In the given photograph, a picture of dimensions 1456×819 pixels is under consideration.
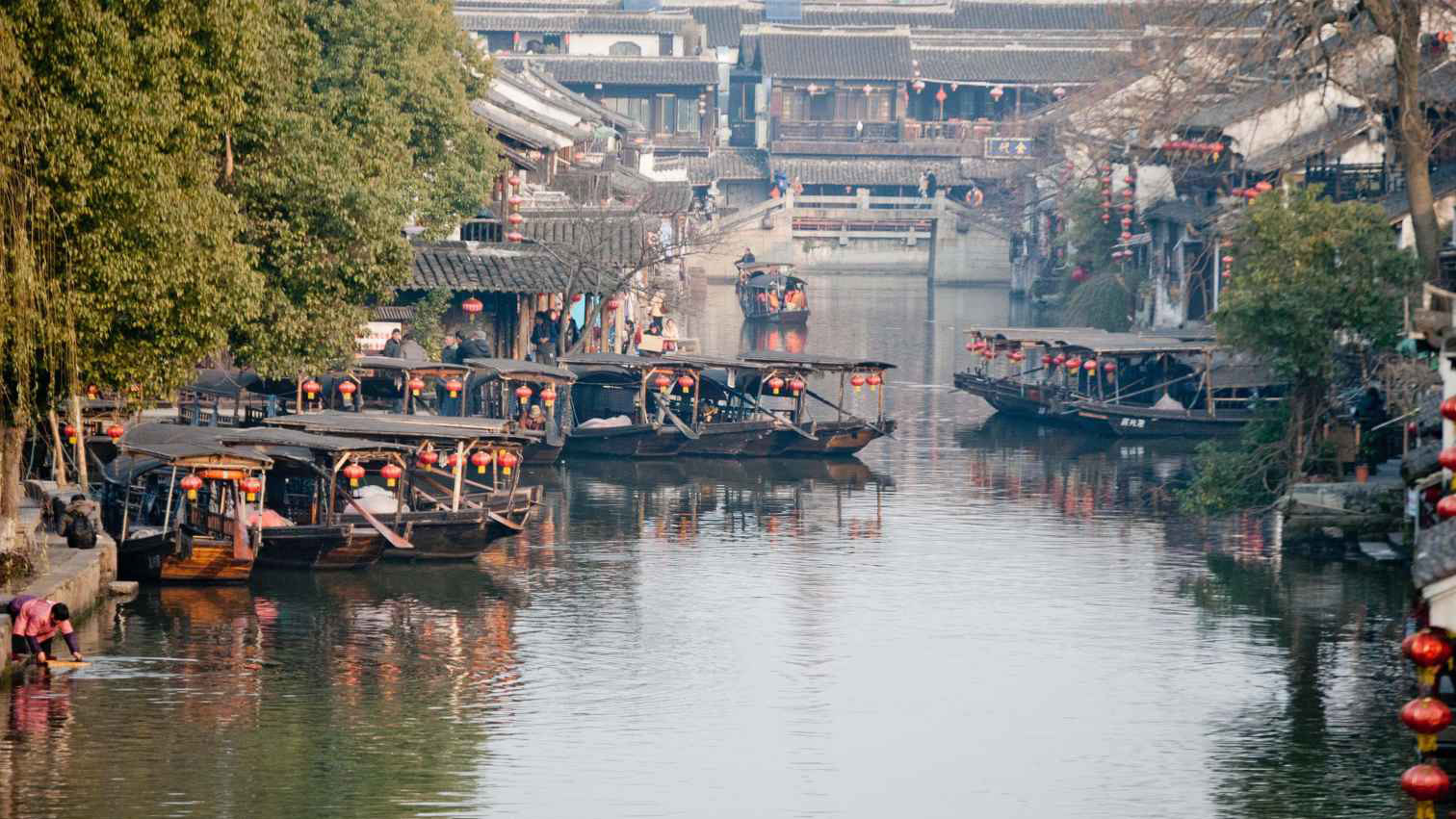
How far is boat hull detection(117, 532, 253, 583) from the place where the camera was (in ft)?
102

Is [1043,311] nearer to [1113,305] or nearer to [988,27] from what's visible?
[1113,305]

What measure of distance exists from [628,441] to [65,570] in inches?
789

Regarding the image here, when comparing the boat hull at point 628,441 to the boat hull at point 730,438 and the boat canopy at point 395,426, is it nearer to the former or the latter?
the boat hull at point 730,438

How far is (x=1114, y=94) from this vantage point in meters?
73.4

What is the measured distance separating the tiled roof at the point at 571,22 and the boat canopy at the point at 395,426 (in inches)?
2883

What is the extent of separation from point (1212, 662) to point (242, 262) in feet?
45.1

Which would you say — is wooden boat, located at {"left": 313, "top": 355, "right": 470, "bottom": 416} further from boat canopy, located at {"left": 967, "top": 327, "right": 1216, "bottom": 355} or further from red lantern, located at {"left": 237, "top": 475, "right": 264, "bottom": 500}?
boat canopy, located at {"left": 967, "top": 327, "right": 1216, "bottom": 355}

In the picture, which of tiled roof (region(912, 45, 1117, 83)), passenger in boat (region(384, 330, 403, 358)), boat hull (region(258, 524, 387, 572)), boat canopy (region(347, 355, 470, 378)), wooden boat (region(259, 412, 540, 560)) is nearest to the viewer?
boat hull (region(258, 524, 387, 572))

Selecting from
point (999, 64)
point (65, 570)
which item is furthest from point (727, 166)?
point (65, 570)

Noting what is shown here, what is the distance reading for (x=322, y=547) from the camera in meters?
32.5

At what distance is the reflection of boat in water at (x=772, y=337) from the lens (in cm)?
7228

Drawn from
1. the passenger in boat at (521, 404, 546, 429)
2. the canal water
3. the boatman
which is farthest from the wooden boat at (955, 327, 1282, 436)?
the boatman

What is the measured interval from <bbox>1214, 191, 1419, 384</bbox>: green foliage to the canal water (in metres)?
3.52

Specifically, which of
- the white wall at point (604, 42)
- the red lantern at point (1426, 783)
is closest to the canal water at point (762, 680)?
the red lantern at point (1426, 783)
